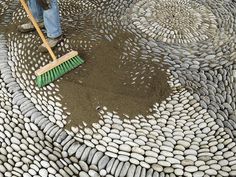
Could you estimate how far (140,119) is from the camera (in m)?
3.92

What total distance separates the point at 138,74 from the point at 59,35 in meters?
1.22

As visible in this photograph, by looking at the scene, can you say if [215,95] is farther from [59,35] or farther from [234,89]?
[59,35]

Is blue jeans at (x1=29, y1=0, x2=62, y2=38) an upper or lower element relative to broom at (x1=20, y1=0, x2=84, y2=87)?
upper

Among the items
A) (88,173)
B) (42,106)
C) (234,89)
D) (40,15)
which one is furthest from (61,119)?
(234,89)

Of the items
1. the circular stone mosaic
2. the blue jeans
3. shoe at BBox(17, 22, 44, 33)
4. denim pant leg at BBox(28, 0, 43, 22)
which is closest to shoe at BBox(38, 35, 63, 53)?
the blue jeans

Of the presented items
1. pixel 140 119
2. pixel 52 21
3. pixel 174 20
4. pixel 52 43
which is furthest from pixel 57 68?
pixel 174 20

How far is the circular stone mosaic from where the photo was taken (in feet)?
16.5

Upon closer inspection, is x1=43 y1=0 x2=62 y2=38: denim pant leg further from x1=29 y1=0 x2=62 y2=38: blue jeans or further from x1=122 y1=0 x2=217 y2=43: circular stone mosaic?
x1=122 y1=0 x2=217 y2=43: circular stone mosaic

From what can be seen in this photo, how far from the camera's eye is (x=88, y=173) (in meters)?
3.50

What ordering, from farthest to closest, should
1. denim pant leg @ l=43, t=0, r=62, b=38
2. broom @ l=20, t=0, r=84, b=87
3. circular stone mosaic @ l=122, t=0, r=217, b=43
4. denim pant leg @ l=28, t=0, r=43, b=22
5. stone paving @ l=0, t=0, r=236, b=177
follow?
circular stone mosaic @ l=122, t=0, r=217, b=43 → denim pant leg @ l=28, t=0, r=43, b=22 → denim pant leg @ l=43, t=0, r=62, b=38 → broom @ l=20, t=0, r=84, b=87 → stone paving @ l=0, t=0, r=236, b=177

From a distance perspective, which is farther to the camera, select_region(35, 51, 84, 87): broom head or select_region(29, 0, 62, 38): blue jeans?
select_region(29, 0, 62, 38): blue jeans

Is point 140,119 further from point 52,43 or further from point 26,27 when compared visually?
point 26,27

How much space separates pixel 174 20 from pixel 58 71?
206cm

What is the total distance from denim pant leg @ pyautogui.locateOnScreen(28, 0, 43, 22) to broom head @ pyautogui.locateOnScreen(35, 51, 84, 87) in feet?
3.15
